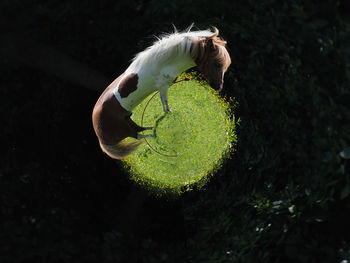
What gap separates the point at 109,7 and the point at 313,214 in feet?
4.00

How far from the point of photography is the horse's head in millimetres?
1008

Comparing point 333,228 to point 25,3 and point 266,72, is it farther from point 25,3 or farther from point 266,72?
point 25,3

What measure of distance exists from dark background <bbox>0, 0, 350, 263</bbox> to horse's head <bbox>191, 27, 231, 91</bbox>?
0.54 metres

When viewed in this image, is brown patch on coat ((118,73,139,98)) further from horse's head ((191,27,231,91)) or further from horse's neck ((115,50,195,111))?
horse's head ((191,27,231,91))

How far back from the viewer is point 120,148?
1.36 meters

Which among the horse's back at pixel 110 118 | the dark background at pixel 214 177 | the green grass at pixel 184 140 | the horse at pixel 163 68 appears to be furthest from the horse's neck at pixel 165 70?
the dark background at pixel 214 177

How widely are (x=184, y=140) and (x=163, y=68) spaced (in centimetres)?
49

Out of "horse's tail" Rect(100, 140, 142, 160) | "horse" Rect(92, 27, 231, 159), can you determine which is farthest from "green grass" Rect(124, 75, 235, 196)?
"horse" Rect(92, 27, 231, 159)

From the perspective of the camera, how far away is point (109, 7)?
202cm

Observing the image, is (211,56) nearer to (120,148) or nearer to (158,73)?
(158,73)

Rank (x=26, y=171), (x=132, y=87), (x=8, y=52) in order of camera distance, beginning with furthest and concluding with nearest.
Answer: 1. (x=8, y=52)
2. (x=26, y=171)
3. (x=132, y=87)

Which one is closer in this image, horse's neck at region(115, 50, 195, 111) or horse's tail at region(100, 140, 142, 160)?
horse's neck at region(115, 50, 195, 111)

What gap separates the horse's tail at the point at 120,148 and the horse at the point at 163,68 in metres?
0.12

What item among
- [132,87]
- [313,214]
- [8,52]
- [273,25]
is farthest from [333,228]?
[8,52]
